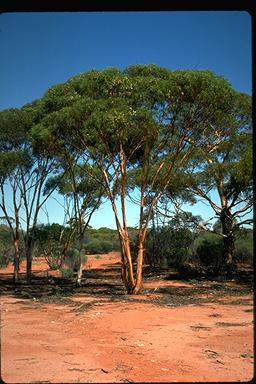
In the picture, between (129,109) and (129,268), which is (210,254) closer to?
(129,268)

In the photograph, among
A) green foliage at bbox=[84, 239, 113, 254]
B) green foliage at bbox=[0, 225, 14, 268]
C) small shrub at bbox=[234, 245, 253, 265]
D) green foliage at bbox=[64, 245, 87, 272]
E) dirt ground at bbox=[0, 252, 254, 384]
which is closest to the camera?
dirt ground at bbox=[0, 252, 254, 384]

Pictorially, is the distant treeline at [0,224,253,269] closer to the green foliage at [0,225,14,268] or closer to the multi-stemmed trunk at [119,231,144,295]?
the green foliage at [0,225,14,268]

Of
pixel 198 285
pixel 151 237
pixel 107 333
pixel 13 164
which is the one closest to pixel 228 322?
pixel 107 333

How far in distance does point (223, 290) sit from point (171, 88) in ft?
28.2

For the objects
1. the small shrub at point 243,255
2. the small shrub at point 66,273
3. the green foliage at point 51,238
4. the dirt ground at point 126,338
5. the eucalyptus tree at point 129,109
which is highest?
the eucalyptus tree at point 129,109

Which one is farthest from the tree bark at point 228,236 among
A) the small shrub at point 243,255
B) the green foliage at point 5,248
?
the green foliage at point 5,248

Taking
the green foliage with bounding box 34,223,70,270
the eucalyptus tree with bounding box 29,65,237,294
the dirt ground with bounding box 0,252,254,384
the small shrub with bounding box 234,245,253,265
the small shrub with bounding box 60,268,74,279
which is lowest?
the small shrub with bounding box 60,268,74,279

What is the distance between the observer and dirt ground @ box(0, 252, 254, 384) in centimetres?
592

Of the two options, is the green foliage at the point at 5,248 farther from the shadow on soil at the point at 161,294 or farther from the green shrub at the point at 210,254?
the shadow on soil at the point at 161,294

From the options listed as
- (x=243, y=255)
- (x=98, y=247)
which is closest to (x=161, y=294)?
(x=243, y=255)

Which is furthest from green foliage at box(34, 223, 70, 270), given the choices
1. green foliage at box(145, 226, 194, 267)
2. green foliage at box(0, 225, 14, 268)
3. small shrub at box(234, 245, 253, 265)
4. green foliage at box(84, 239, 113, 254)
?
green foliage at box(84, 239, 113, 254)

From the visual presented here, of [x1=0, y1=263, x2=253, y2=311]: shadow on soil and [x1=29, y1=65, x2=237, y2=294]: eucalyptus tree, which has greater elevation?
[x1=29, y1=65, x2=237, y2=294]: eucalyptus tree

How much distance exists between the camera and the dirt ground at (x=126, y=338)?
592cm

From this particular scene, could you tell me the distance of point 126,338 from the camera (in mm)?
8461
